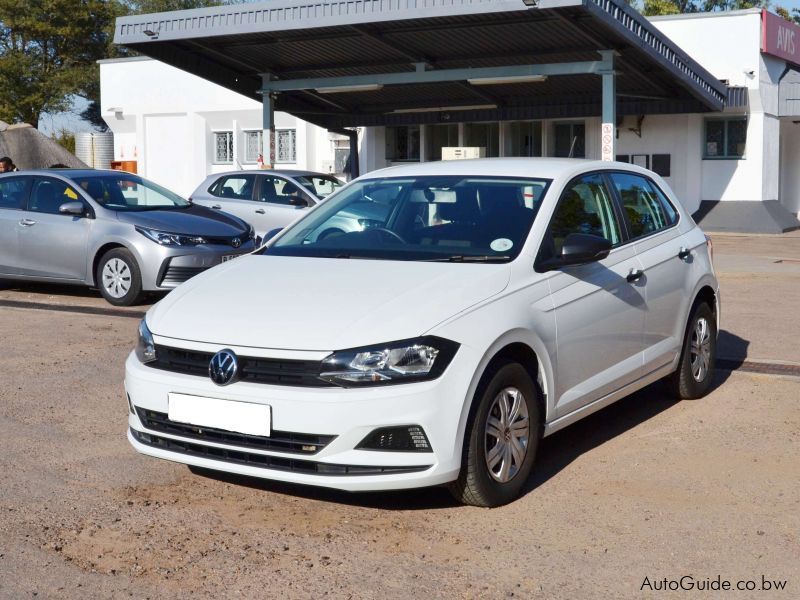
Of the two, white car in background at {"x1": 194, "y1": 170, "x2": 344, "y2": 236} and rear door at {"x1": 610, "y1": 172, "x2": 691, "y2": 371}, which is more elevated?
white car in background at {"x1": 194, "y1": 170, "x2": 344, "y2": 236}

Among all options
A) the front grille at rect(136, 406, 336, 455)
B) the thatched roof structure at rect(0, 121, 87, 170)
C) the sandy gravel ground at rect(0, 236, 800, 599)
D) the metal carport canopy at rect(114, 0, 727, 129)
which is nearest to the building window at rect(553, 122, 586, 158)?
the metal carport canopy at rect(114, 0, 727, 129)

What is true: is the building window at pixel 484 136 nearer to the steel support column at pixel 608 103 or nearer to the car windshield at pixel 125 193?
the steel support column at pixel 608 103

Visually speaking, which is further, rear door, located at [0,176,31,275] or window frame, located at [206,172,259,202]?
window frame, located at [206,172,259,202]

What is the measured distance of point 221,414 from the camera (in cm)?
473

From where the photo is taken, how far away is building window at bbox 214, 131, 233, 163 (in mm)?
34750

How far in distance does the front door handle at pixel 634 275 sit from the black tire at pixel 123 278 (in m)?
7.03

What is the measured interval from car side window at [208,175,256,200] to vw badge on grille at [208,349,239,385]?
13076 millimetres

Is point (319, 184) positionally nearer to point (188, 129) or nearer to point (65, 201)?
point (65, 201)

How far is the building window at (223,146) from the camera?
34.8m

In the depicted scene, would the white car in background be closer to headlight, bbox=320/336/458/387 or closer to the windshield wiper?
the windshield wiper

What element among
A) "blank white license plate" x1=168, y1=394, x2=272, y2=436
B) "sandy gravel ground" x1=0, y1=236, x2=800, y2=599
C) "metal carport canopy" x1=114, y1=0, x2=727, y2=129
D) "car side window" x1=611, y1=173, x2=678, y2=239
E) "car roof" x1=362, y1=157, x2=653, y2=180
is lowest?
"sandy gravel ground" x1=0, y1=236, x2=800, y2=599

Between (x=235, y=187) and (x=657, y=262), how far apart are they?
12110 millimetres

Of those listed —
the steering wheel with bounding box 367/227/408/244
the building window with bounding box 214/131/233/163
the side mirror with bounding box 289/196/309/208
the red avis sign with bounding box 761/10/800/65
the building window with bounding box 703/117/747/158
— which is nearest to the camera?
the steering wheel with bounding box 367/227/408/244

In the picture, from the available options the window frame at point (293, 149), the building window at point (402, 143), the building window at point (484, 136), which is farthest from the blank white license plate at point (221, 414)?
the window frame at point (293, 149)
